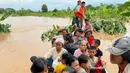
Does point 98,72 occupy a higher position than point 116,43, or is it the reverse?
point 116,43

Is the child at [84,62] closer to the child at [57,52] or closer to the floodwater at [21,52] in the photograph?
the child at [57,52]

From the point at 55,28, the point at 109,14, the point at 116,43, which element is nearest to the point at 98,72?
the point at 116,43

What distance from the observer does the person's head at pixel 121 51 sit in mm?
2418

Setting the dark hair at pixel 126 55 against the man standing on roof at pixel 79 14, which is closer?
the dark hair at pixel 126 55

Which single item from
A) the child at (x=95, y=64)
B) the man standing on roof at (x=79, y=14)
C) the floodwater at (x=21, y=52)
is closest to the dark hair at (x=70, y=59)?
the child at (x=95, y=64)

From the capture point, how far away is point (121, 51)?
242cm

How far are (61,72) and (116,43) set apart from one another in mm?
988

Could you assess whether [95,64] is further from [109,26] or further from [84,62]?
[109,26]

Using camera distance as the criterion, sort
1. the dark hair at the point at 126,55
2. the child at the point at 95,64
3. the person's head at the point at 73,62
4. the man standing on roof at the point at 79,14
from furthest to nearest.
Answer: the man standing on roof at the point at 79,14 < the child at the point at 95,64 < the person's head at the point at 73,62 < the dark hair at the point at 126,55

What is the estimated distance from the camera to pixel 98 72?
180 inches

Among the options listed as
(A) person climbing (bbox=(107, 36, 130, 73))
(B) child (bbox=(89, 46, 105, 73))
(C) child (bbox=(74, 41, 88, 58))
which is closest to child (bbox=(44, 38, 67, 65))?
(C) child (bbox=(74, 41, 88, 58))

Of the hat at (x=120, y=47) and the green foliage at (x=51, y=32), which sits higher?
the hat at (x=120, y=47)

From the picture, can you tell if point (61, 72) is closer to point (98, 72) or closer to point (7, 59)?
point (98, 72)

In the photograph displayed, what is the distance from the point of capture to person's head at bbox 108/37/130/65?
242cm
